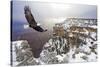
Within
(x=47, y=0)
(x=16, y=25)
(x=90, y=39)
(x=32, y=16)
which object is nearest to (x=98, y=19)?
(x=90, y=39)

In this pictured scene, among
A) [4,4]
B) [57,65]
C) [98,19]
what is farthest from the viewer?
[98,19]

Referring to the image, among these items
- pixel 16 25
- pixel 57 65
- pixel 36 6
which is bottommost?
pixel 57 65

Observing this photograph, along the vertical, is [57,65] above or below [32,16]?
below

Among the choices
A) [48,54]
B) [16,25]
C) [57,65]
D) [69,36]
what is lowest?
[57,65]

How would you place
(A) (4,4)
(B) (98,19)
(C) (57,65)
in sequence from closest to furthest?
(A) (4,4), (C) (57,65), (B) (98,19)

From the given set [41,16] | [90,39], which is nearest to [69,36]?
[90,39]

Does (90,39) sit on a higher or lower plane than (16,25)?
lower

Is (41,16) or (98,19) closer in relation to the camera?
(41,16)

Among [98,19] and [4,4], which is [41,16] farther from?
[98,19]

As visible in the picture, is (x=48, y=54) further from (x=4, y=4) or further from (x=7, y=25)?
(x=4, y=4)
